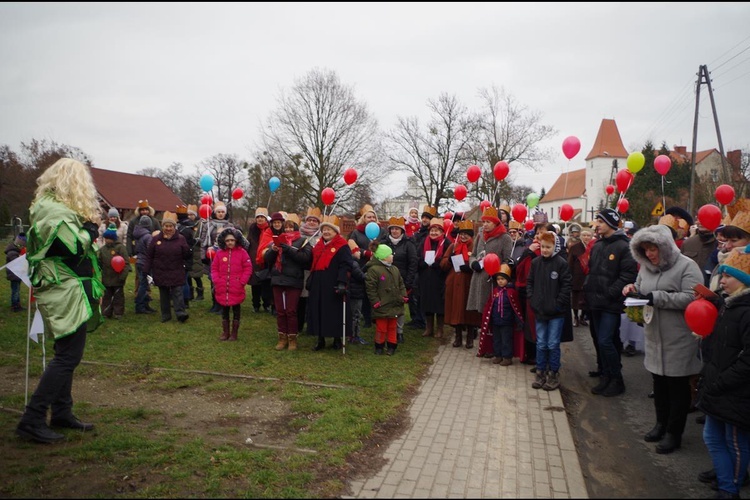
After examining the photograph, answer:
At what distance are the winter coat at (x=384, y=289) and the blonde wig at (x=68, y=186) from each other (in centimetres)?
422

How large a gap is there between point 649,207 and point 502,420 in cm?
3571

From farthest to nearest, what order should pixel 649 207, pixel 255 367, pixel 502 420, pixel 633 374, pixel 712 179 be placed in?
1. pixel 649 207
2. pixel 712 179
3. pixel 633 374
4. pixel 255 367
5. pixel 502 420

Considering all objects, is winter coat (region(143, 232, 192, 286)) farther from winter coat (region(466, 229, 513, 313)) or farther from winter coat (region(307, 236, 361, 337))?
winter coat (region(466, 229, 513, 313))

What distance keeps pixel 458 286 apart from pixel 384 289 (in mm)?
1386

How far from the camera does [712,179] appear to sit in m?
29.4

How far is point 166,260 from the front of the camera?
912cm

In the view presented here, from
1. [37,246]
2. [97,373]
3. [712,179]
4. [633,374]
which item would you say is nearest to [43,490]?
[37,246]

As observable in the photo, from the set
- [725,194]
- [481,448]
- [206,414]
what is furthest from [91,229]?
[725,194]

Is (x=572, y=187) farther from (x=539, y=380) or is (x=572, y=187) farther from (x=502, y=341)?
(x=539, y=380)

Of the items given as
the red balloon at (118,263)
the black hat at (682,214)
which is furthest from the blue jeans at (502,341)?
the red balloon at (118,263)

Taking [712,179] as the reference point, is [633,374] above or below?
below

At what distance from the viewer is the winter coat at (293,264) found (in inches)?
294

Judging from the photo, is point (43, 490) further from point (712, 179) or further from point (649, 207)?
point (649, 207)

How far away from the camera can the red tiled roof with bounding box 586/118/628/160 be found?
7388 centimetres
